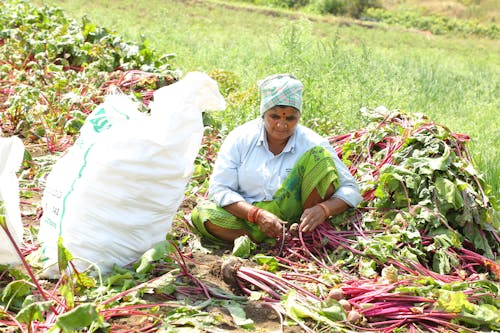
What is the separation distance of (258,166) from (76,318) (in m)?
1.79

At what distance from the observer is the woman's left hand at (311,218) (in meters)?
3.61

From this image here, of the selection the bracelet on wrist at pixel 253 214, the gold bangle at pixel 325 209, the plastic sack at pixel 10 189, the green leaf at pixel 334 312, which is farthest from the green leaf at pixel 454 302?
the plastic sack at pixel 10 189

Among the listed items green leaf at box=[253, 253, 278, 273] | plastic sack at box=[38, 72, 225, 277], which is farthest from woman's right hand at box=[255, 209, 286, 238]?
plastic sack at box=[38, 72, 225, 277]

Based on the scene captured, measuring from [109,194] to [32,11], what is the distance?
19.7ft

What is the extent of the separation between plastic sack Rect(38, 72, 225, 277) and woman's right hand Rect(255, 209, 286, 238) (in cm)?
55

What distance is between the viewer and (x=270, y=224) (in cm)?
359

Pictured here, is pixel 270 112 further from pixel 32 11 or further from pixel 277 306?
pixel 32 11

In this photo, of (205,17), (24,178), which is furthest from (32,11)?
(205,17)

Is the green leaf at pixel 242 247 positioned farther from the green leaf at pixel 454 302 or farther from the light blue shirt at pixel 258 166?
the green leaf at pixel 454 302

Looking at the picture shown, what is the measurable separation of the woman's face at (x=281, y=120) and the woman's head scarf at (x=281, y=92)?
0.04 meters

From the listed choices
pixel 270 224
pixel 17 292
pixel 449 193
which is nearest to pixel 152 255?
pixel 17 292

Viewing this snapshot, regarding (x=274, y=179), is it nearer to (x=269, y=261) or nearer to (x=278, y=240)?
(x=278, y=240)

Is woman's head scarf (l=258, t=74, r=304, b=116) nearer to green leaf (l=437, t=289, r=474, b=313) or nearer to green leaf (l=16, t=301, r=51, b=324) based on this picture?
green leaf (l=437, t=289, r=474, b=313)

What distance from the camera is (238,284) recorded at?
319cm
